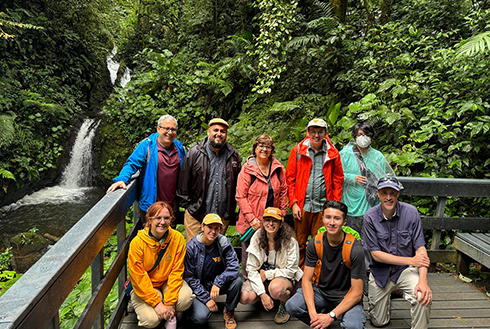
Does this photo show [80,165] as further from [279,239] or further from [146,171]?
[279,239]

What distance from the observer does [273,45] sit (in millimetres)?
7320

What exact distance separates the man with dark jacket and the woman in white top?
24.0 inches

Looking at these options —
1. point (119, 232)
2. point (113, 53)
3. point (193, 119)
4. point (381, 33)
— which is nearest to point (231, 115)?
point (193, 119)

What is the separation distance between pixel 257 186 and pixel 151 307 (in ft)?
5.31

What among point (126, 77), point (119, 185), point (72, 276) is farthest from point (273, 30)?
point (126, 77)

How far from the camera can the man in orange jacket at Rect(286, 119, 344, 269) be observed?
152 inches

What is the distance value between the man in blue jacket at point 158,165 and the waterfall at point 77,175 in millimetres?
8941

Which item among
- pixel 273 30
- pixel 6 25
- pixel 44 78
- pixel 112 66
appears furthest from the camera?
pixel 112 66

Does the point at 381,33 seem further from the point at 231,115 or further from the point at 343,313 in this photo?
the point at 343,313

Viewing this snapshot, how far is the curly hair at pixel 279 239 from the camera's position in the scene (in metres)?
3.48

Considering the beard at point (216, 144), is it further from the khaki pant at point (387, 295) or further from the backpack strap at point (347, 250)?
the khaki pant at point (387, 295)

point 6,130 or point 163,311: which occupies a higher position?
point 6,130

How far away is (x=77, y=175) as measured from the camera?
12.8 meters

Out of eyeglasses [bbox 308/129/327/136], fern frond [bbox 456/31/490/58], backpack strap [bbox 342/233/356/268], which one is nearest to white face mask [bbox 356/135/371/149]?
eyeglasses [bbox 308/129/327/136]
